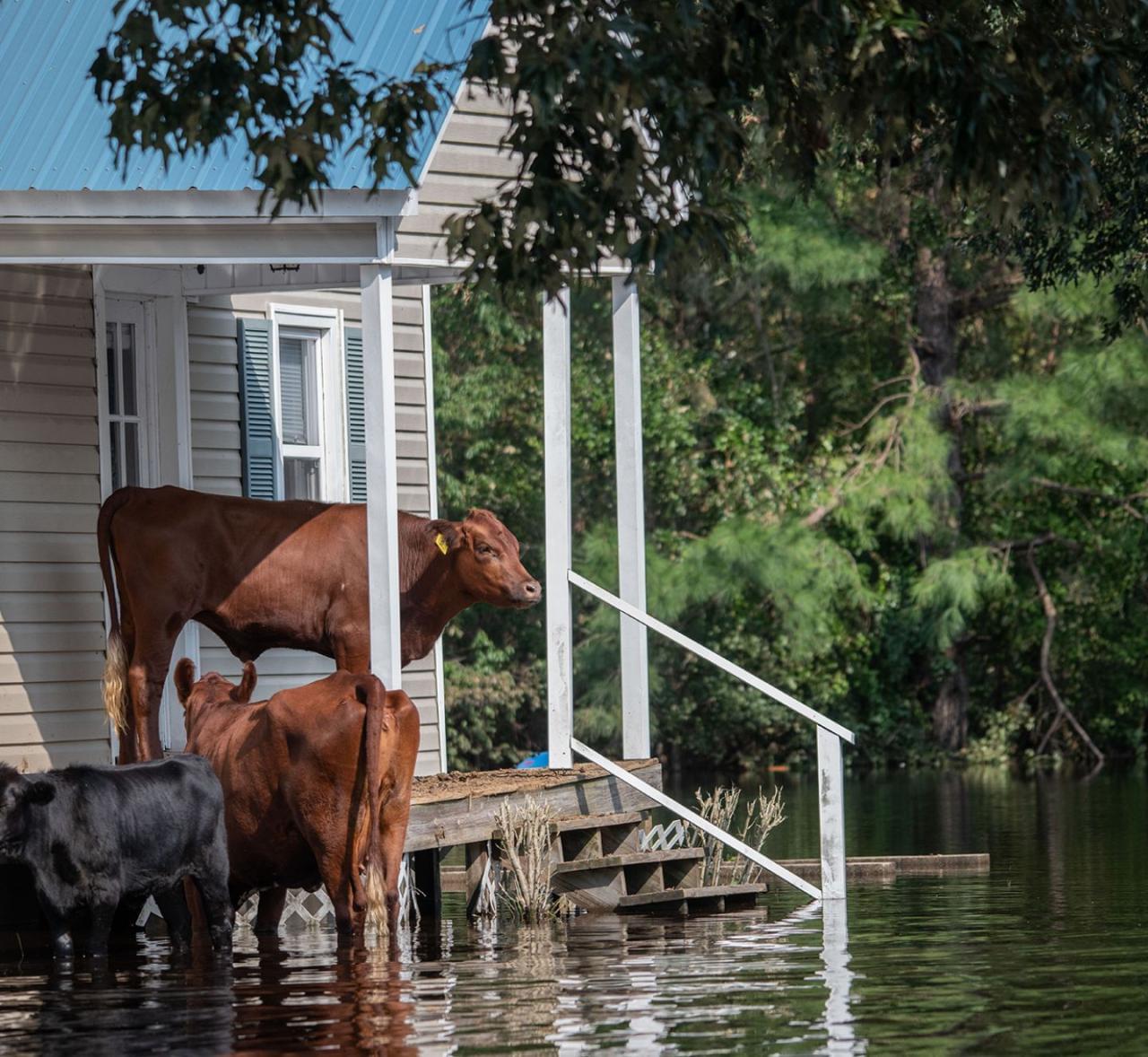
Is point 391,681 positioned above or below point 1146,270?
below

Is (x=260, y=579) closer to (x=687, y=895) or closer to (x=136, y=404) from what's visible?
(x=136, y=404)

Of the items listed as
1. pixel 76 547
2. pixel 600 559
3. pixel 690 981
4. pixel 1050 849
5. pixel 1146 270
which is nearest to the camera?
pixel 690 981

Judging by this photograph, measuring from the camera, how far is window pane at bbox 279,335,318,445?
15.6 metres

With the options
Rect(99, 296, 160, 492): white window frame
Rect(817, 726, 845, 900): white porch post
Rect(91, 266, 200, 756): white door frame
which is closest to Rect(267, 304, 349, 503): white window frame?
Rect(91, 266, 200, 756): white door frame

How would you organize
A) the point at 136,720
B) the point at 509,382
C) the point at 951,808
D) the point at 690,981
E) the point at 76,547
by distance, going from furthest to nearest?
the point at 509,382
the point at 951,808
the point at 76,547
the point at 136,720
the point at 690,981

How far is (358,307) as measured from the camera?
16.1m

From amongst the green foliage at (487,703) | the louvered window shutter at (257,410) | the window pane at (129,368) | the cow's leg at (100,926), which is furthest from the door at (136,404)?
the green foliage at (487,703)

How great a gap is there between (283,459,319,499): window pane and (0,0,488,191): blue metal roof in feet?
10.9

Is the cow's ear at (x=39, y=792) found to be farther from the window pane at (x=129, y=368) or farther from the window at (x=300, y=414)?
the window at (x=300, y=414)

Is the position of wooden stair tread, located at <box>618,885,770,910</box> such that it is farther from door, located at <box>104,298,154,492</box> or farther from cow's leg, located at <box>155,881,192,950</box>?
door, located at <box>104,298,154,492</box>

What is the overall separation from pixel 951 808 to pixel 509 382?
13.8 meters

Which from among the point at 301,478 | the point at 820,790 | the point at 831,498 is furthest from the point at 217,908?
the point at 831,498

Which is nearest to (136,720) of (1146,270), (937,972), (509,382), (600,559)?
(937,972)

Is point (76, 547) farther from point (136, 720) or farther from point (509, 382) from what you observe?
point (509, 382)
